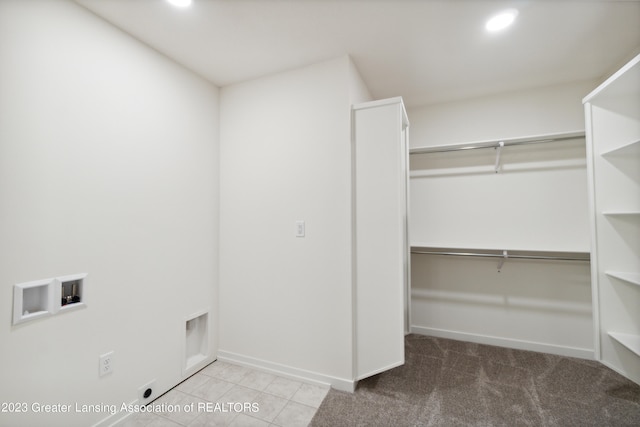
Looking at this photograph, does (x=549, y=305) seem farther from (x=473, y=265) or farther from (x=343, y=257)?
(x=343, y=257)

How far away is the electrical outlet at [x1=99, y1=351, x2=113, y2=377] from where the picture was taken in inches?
60.9

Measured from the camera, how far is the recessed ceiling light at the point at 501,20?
1.60m

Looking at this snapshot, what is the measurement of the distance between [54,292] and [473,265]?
3.25 m

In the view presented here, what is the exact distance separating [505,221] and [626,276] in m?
1.02

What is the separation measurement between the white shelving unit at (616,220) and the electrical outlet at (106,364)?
3.07 metres

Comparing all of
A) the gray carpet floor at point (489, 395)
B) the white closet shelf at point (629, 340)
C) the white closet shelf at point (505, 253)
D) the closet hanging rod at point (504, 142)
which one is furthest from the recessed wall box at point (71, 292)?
the white closet shelf at point (629, 340)

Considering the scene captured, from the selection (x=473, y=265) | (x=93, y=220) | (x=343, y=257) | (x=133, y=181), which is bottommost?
(x=473, y=265)

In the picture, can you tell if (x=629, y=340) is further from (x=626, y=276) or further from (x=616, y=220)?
(x=616, y=220)

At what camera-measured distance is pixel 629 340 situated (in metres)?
1.62

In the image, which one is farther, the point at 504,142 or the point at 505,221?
the point at 505,221

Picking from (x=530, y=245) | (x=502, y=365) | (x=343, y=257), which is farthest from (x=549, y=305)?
(x=343, y=257)

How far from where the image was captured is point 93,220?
152 cm

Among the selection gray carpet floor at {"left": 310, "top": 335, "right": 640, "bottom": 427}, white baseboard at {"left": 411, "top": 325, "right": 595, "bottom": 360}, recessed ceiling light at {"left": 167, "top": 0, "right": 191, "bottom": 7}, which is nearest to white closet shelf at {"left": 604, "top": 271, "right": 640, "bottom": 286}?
gray carpet floor at {"left": 310, "top": 335, "right": 640, "bottom": 427}

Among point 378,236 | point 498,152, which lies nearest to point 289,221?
point 378,236
